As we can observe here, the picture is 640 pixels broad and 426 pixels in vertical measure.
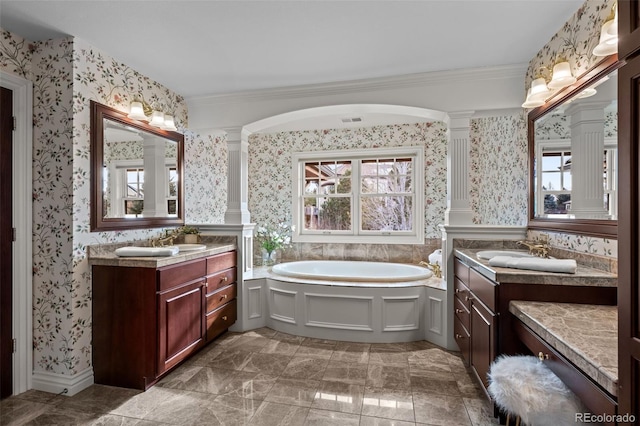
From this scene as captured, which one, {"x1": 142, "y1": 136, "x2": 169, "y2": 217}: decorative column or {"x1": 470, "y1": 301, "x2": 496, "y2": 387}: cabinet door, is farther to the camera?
{"x1": 142, "y1": 136, "x2": 169, "y2": 217}: decorative column

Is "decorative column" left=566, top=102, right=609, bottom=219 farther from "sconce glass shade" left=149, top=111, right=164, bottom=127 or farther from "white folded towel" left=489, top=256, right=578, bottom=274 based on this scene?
"sconce glass shade" left=149, top=111, right=164, bottom=127

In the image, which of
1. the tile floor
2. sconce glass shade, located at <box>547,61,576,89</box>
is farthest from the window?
sconce glass shade, located at <box>547,61,576,89</box>

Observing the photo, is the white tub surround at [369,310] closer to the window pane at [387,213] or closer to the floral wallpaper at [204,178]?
the window pane at [387,213]

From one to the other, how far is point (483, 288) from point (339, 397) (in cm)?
118

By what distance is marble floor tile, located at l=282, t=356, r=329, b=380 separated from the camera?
2.35 meters

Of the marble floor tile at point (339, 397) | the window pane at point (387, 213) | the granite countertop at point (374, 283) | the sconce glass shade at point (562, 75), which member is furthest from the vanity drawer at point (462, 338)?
the sconce glass shade at point (562, 75)

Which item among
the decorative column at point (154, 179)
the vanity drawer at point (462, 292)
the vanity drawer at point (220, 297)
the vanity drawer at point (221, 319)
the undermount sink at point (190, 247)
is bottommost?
the vanity drawer at point (221, 319)

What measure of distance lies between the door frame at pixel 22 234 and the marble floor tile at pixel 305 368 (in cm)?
182

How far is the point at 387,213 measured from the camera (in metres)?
4.22

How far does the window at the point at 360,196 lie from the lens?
13.5 feet

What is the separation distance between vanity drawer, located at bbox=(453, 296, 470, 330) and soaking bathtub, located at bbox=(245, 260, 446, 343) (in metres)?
0.14

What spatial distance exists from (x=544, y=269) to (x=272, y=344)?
2259mm

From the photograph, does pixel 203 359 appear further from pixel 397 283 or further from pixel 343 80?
pixel 343 80

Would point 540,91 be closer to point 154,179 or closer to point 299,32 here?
point 299,32
